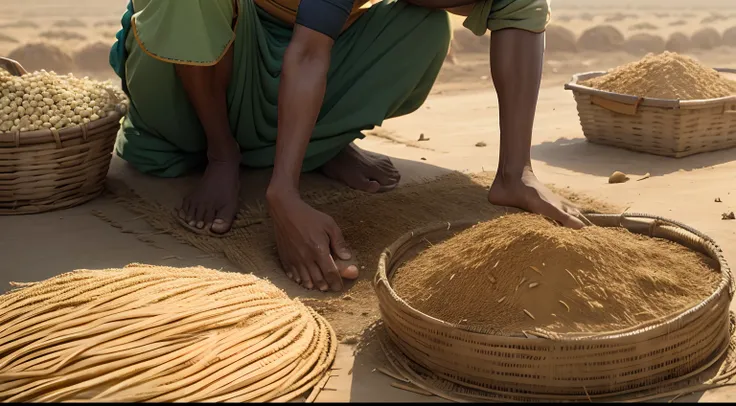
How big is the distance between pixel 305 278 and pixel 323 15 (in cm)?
77

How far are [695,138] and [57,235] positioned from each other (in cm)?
264

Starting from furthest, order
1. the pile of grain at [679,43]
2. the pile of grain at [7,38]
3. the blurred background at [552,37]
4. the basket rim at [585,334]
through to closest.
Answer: the pile of grain at [679,43] → the pile of grain at [7,38] → the blurred background at [552,37] → the basket rim at [585,334]

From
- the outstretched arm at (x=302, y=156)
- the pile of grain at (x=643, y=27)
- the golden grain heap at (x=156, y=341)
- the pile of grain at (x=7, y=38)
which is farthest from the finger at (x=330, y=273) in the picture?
the pile of grain at (x=643, y=27)

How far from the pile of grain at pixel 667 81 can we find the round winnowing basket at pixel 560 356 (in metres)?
2.04

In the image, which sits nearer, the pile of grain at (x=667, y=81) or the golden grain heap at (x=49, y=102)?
the golden grain heap at (x=49, y=102)

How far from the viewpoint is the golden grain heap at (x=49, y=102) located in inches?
120

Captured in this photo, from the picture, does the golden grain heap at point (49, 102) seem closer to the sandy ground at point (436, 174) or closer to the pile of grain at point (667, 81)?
the sandy ground at point (436, 174)

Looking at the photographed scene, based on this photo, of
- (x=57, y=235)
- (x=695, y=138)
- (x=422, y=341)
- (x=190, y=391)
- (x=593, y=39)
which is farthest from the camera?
(x=593, y=39)

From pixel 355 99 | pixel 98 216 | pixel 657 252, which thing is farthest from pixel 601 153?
pixel 98 216

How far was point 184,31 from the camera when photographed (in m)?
2.72

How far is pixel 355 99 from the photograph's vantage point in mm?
3127

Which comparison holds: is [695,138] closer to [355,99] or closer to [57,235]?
[355,99]

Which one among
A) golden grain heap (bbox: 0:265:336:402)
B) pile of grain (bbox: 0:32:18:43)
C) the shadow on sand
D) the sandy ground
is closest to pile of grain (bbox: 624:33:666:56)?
the sandy ground

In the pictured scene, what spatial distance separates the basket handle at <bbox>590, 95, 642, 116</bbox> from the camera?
3816 mm
